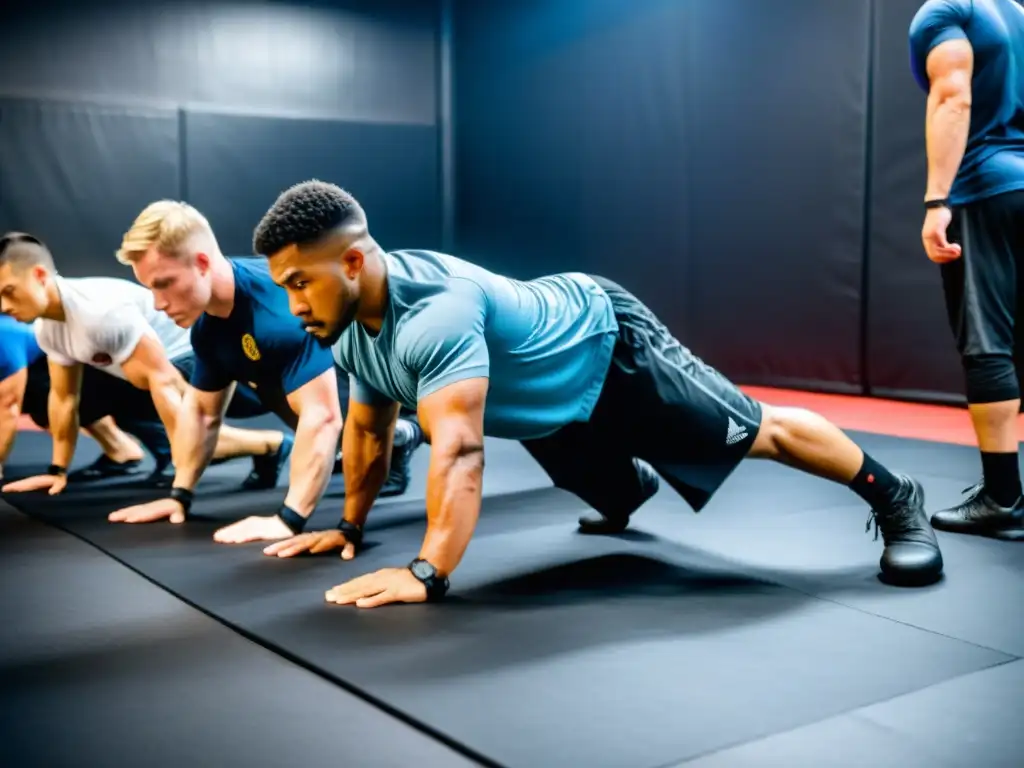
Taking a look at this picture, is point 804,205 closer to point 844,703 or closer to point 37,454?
point 37,454

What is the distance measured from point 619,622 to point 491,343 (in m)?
0.63

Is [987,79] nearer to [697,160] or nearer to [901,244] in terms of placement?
[901,244]

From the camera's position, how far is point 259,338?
2.99m

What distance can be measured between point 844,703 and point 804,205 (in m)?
4.91

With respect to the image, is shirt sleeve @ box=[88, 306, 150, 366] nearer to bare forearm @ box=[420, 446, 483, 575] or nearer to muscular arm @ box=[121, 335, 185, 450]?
muscular arm @ box=[121, 335, 185, 450]

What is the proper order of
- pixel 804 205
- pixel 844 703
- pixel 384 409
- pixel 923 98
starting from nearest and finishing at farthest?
pixel 844 703 → pixel 384 409 → pixel 923 98 → pixel 804 205

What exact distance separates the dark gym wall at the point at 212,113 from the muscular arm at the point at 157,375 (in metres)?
4.40

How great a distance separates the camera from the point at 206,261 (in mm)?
2902

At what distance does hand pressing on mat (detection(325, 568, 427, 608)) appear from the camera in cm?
224

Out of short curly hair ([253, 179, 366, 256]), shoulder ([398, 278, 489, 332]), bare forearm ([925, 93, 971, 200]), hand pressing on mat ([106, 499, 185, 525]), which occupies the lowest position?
hand pressing on mat ([106, 499, 185, 525])

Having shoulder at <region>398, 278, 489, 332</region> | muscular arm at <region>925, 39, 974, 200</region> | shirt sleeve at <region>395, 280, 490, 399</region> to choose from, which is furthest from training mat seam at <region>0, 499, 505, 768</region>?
muscular arm at <region>925, 39, 974, 200</region>

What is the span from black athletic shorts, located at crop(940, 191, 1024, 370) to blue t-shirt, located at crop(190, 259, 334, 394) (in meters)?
1.71

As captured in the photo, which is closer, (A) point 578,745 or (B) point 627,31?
(A) point 578,745

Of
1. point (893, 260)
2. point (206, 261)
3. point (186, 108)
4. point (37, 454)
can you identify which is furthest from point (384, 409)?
point (186, 108)
